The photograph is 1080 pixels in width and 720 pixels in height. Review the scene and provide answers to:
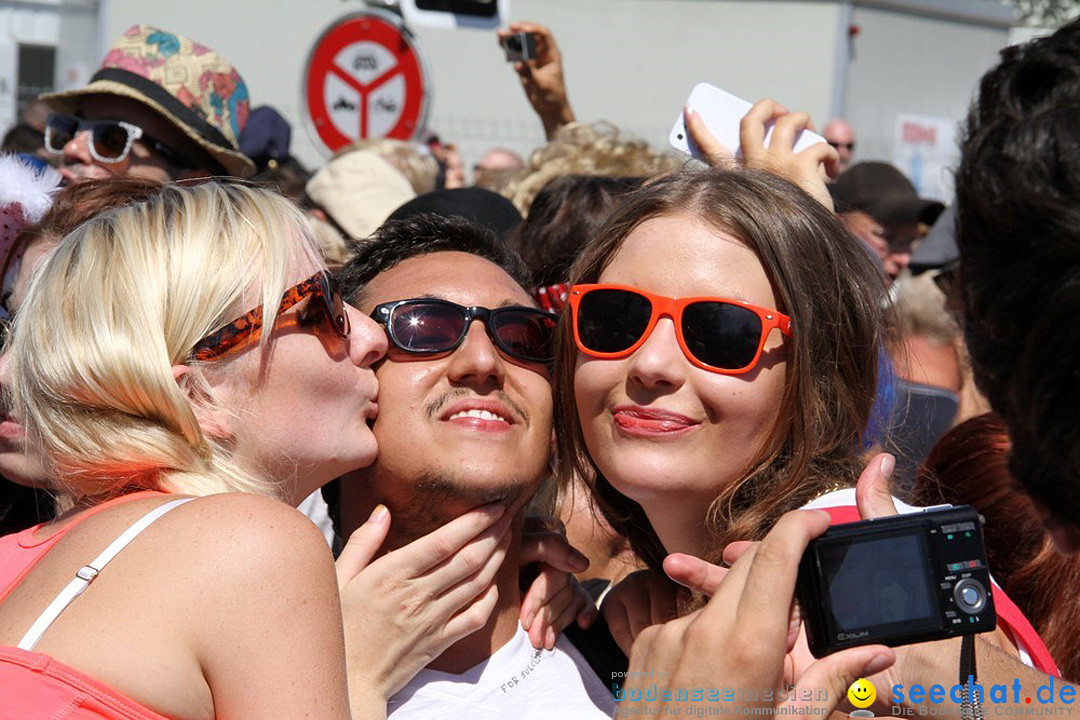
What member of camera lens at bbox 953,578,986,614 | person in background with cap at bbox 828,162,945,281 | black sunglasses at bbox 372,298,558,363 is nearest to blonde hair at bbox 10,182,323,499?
black sunglasses at bbox 372,298,558,363

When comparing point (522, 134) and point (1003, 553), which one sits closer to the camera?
point (1003, 553)

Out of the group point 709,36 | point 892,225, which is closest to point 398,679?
Answer: point 892,225

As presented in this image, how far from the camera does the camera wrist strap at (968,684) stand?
67.7 inches

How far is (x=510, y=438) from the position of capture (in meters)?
2.82

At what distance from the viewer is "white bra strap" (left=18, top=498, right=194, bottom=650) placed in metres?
1.77

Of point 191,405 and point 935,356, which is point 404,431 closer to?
point 191,405

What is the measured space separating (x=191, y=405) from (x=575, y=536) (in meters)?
1.70

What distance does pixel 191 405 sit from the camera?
2221mm

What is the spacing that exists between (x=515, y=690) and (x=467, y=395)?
72 cm

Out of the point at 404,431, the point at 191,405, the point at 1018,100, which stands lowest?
the point at 404,431

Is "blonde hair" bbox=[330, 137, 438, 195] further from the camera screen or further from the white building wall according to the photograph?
the white building wall

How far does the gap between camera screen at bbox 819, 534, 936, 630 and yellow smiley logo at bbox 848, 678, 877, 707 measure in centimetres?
17

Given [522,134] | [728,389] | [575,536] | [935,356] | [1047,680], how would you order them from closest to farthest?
[1047,680] → [728,389] → [575,536] → [935,356] → [522,134]

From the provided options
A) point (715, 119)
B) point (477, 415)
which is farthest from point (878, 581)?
point (715, 119)
